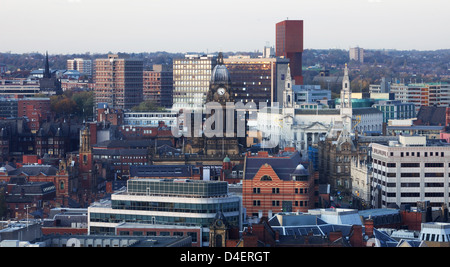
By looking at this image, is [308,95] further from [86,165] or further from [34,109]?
[86,165]

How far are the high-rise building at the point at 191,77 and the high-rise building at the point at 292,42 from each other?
1885 centimetres

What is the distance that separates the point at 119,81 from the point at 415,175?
4380 inches

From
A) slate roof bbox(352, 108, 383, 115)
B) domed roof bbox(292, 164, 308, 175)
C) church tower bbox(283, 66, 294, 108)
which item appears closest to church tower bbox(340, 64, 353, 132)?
church tower bbox(283, 66, 294, 108)

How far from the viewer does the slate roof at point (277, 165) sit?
221 feet

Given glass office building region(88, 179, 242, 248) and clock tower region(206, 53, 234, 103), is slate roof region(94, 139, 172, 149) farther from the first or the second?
glass office building region(88, 179, 242, 248)

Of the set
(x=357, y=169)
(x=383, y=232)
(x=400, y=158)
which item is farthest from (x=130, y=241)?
(x=357, y=169)

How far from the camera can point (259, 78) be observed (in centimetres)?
16975

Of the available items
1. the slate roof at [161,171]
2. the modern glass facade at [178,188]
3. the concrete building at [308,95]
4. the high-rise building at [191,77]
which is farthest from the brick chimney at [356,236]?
the high-rise building at [191,77]

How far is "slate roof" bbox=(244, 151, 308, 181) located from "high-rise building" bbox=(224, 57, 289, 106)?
322 ft

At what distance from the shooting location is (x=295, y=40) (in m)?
187

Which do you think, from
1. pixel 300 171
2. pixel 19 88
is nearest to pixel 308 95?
pixel 19 88

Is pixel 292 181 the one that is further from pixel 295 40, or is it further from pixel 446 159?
pixel 295 40

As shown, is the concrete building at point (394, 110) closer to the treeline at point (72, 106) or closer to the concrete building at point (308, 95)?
the concrete building at point (308, 95)

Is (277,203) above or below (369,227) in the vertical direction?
below
